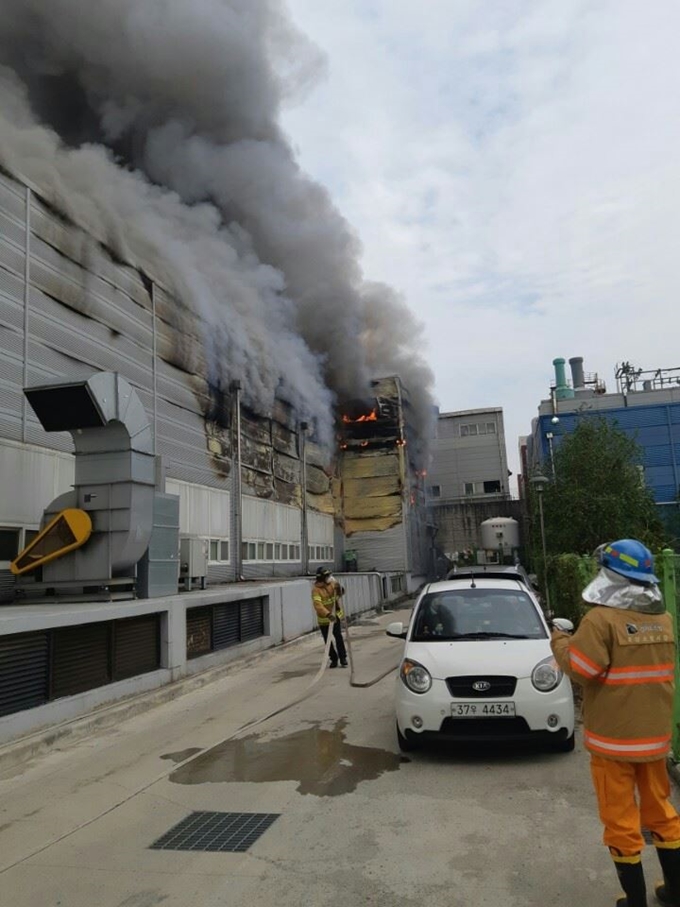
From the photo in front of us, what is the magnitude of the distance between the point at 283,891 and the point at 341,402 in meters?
26.8

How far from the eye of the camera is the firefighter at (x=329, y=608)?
962 centimetres

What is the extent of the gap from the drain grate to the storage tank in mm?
28902

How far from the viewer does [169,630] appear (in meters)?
8.39

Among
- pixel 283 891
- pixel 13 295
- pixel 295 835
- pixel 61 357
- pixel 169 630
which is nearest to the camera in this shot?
pixel 283 891

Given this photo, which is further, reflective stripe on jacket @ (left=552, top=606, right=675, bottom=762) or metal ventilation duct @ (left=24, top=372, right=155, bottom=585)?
metal ventilation duct @ (left=24, top=372, right=155, bottom=585)

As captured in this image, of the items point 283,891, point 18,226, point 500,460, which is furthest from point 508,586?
point 500,460

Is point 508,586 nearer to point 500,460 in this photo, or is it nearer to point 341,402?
point 341,402

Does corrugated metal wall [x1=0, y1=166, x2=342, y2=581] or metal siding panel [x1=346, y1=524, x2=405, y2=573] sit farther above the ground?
corrugated metal wall [x1=0, y1=166, x2=342, y2=581]

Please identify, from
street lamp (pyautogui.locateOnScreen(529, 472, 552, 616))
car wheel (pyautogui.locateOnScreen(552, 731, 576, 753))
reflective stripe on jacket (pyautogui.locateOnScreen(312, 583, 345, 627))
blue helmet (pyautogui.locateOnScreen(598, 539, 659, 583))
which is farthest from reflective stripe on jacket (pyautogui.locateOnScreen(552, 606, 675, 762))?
street lamp (pyautogui.locateOnScreen(529, 472, 552, 616))

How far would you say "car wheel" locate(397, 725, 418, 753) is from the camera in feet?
16.5

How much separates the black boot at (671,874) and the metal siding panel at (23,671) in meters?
5.13

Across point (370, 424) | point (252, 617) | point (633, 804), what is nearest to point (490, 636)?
point (633, 804)

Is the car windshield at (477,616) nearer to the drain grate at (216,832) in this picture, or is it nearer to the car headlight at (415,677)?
the car headlight at (415,677)

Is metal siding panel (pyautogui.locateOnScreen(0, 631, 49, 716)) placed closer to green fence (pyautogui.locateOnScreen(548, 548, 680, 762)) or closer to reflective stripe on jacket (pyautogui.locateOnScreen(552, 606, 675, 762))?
reflective stripe on jacket (pyautogui.locateOnScreen(552, 606, 675, 762))
